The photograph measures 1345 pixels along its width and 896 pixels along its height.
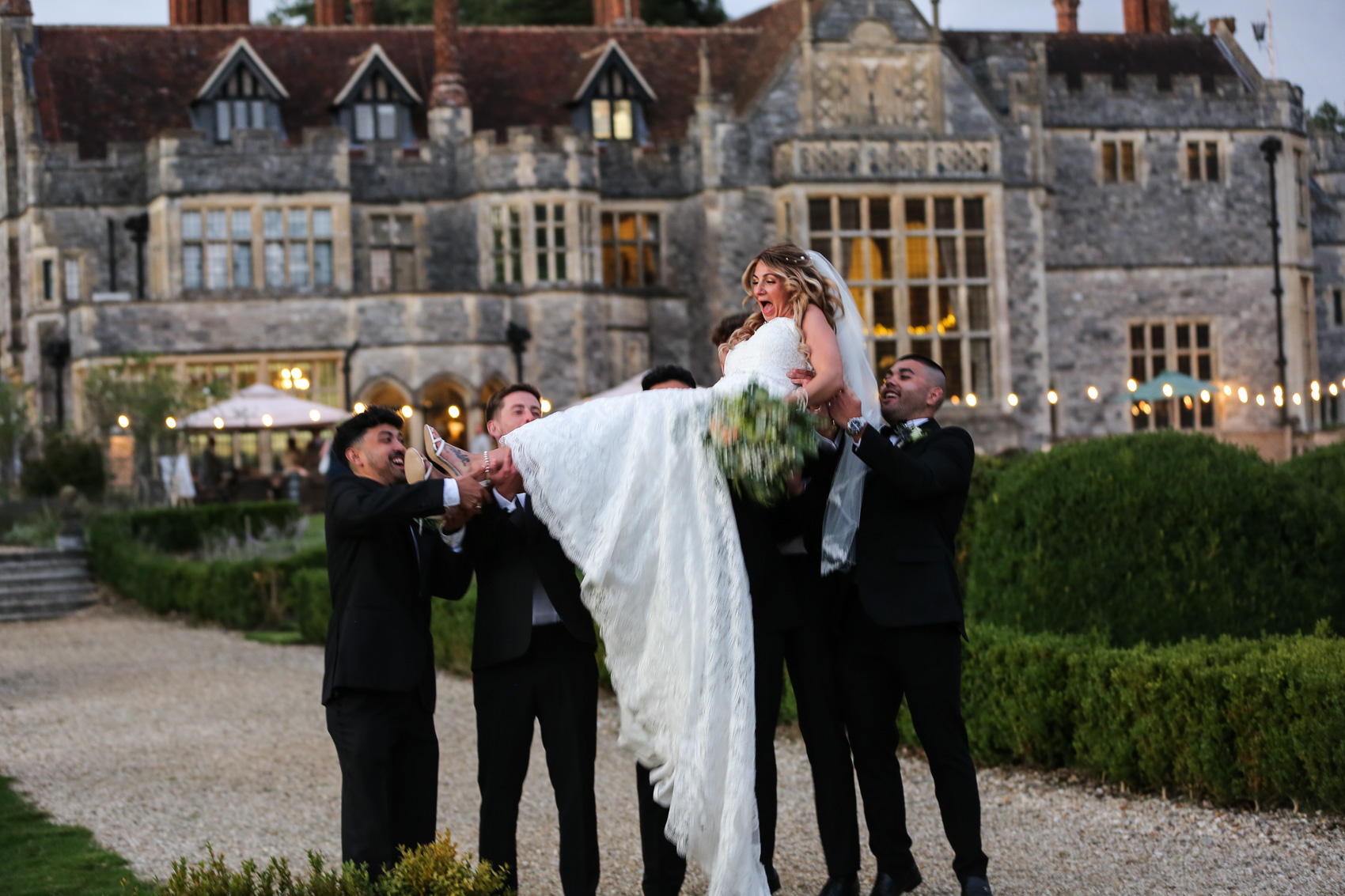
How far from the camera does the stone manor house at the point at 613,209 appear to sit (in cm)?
2636

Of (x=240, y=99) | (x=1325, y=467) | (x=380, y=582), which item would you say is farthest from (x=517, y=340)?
(x=380, y=582)

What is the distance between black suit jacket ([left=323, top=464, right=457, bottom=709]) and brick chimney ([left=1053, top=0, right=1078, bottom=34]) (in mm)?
36383

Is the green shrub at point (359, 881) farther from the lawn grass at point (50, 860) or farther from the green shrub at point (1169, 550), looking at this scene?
the green shrub at point (1169, 550)

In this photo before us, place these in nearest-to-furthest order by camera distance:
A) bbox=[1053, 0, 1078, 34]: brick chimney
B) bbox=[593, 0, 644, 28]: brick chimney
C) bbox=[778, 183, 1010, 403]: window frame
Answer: bbox=[778, 183, 1010, 403]: window frame
bbox=[593, 0, 644, 28]: brick chimney
bbox=[1053, 0, 1078, 34]: brick chimney

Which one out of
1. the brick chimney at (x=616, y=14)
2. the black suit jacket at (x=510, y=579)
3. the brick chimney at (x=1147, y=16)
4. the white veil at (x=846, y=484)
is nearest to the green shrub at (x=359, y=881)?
the black suit jacket at (x=510, y=579)

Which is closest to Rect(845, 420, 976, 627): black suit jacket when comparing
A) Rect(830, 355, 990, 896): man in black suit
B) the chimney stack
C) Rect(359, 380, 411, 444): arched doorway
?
Rect(830, 355, 990, 896): man in black suit

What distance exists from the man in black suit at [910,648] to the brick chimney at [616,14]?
2880 centimetres

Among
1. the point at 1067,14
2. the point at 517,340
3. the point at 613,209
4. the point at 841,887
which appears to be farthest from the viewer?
the point at 1067,14

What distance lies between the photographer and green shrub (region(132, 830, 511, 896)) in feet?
14.0

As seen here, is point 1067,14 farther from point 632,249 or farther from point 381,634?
point 381,634

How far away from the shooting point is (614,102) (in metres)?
29.3

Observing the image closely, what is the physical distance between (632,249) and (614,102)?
3193mm

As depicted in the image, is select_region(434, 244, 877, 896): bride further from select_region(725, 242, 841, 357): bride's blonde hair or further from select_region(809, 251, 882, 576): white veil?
select_region(809, 251, 882, 576): white veil

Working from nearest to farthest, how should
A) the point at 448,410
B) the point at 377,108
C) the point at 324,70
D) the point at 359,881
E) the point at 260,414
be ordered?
the point at 359,881 → the point at 260,414 → the point at 448,410 → the point at 377,108 → the point at 324,70
